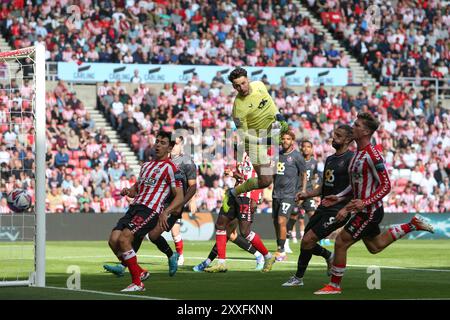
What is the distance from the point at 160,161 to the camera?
48.8 ft

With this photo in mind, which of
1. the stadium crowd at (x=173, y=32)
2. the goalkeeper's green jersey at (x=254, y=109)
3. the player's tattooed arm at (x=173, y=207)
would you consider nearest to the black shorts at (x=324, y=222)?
the player's tattooed arm at (x=173, y=207)

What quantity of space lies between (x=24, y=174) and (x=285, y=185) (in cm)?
844

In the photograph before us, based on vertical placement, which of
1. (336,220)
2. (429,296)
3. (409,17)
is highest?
(409,17)

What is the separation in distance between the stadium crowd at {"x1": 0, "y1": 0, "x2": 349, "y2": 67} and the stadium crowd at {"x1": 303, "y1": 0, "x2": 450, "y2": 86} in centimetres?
145

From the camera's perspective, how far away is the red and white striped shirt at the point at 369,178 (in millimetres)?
13234

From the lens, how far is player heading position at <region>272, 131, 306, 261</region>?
2047cm

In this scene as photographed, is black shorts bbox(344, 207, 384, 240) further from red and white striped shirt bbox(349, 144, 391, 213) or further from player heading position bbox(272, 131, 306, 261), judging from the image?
player heading position bbox(272, 131, 306, 261)

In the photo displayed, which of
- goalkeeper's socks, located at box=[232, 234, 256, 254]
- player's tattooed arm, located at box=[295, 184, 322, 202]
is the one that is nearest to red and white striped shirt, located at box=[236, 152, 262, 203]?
goalkeeper's socks, located at box=[232, 234, 256, 254]

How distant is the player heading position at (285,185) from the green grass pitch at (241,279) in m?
0.64

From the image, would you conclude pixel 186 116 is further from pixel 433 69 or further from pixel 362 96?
pixel 433 69

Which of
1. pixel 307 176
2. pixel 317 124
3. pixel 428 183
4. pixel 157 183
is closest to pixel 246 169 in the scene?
pixel 157 183
